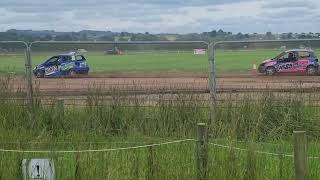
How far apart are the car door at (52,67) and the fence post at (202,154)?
1108 centimetres

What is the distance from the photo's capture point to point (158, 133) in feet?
34.7

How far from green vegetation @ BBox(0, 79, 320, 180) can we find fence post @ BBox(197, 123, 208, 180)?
134 mm

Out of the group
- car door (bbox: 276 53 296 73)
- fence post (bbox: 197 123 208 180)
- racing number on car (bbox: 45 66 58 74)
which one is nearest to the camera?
fence post (bbox: 197 123 208 180)

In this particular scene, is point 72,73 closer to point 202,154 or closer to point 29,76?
Result: point 29,76

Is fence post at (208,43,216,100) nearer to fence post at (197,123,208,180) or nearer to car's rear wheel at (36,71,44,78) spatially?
car's rear wheel at (36,71,44,78)

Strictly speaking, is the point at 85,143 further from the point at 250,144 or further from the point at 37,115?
the point at 37,115

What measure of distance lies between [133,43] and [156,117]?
131 inches

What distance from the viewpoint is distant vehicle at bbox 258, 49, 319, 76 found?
17.7 metres

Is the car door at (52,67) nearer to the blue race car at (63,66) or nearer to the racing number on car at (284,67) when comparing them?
Result: the blue race car at (63,66)

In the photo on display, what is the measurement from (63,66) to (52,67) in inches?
13.5

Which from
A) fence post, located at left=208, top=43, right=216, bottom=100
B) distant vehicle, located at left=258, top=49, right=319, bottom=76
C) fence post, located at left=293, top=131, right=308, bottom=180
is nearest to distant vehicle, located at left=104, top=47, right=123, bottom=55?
fence post, located at left=208, top=43, right=216, bottom=100

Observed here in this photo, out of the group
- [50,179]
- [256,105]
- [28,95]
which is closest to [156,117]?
[256,105]

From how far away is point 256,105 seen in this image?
39.6ft

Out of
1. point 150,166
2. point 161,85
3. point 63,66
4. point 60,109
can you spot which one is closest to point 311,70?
point 161,85
